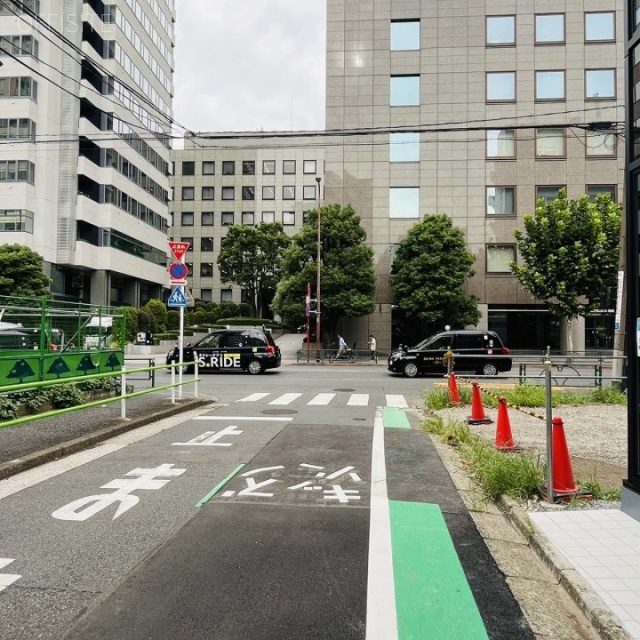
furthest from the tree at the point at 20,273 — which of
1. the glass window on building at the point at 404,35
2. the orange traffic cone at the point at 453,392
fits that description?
→ the orange traffic cone at the point at 453,392

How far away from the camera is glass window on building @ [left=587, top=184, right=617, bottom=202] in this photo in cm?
3341

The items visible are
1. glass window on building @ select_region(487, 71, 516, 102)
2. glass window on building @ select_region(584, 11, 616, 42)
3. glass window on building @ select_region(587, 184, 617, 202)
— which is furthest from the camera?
glass window on building @ select_region(487, 71, 516, 102)

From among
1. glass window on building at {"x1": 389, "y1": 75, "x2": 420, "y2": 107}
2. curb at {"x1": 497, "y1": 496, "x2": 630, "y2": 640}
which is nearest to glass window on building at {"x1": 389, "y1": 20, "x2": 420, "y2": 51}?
glass window on building at {"x1": 389, "y1": 75, "x2": 420, "y2": 107}

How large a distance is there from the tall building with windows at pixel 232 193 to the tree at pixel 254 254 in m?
11.8

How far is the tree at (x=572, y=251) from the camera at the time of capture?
91.8 ft

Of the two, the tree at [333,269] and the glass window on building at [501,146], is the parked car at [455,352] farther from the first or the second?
the glass window on building at [501,146]

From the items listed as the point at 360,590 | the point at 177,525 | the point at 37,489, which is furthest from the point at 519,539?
the point at 37,489

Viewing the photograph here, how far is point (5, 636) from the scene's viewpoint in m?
2.79

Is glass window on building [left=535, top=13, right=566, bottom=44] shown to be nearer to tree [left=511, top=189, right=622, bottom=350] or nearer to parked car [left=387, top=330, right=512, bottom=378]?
tree [left=511, top=189, right=622, bottom=350]

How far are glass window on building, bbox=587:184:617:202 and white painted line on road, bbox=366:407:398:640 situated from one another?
110 ft

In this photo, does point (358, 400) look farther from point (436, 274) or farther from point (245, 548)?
point (436, 274)

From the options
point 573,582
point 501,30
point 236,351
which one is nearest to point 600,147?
point 501,30

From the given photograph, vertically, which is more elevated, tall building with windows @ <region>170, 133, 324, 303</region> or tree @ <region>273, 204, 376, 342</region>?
tall building with windows @ <region>170, 133, 324, 303</region>

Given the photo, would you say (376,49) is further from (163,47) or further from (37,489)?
(37,489)
